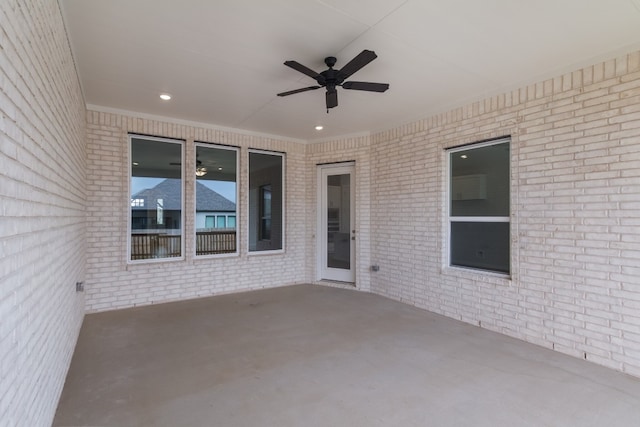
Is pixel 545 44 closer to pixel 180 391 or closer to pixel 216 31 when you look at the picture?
pixel 216 31

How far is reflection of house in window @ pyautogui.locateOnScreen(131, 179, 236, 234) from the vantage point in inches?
201

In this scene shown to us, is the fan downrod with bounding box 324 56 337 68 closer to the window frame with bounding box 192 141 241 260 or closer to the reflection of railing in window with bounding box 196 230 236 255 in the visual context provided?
the window frame with bounding box 192 141 241 260

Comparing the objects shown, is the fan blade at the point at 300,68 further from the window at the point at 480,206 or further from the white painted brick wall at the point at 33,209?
the window at the point at 480,206

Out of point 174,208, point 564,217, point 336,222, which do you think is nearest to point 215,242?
point 174,208

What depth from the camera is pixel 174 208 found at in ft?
17.6

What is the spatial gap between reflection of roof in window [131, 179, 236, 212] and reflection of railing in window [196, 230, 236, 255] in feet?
1.40

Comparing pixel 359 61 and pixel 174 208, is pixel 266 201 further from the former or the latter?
pixel 359 61

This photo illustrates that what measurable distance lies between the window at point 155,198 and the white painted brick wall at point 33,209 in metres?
2.29

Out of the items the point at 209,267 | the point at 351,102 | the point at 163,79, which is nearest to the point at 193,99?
the point at 163,79

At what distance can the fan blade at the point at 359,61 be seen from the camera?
2633mm

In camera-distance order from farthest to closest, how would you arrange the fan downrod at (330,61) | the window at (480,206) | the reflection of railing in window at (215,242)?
the reflection of railing in window at (215,242) → the window at (480,206) → the fan downrod at (330,61)

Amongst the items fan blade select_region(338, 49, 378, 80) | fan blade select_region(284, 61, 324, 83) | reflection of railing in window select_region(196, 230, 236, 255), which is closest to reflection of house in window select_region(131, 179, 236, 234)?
reflection of railing in window select_region(196, 230, 236, 255)

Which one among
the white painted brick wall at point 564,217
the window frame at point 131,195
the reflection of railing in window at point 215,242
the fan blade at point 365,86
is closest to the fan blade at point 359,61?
the fan blade at point 365,86

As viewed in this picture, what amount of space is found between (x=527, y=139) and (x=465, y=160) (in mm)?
948
